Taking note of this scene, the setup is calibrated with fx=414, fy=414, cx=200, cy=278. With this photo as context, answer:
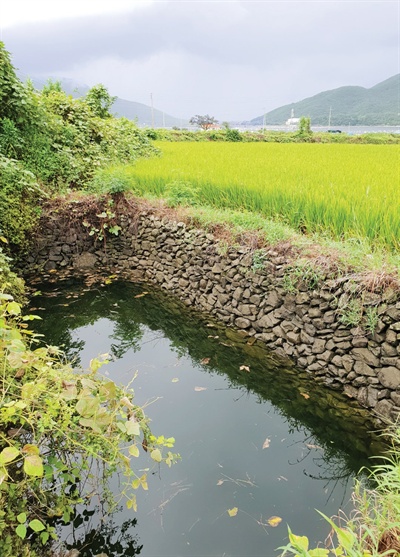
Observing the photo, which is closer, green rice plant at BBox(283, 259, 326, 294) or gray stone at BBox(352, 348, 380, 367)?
gray stone at BBox(352, 348, 380, 367)

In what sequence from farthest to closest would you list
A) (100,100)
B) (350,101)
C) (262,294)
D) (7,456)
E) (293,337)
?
1. (350,101)
2. (100,100)
3. (262,294)
4. (293,337)
5. (7,456)

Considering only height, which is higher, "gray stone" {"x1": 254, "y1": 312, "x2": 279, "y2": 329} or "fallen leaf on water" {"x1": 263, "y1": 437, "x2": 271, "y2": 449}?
"gray stone" {"x1": 254, "y1": 312, "x2": 279, "y2": 329}

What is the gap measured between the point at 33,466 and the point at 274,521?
1830 millimetres

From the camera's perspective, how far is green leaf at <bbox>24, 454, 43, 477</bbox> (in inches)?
59.4

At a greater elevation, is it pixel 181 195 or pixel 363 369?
pixel 181 195

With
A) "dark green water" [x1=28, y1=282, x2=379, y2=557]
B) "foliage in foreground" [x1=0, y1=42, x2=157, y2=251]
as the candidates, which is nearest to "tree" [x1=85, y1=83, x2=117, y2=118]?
"foliage in foreground" [x1=0, y1=42, x2=157, y2=251]

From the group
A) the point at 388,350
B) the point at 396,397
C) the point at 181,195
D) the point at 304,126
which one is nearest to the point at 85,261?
the point at 181,195

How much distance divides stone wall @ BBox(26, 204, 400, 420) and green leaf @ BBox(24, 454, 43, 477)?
3.05m

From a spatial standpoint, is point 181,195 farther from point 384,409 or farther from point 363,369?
point 384,409

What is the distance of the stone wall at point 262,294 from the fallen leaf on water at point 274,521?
1.47 m

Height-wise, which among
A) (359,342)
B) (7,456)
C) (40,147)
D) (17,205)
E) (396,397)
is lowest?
(396,397)

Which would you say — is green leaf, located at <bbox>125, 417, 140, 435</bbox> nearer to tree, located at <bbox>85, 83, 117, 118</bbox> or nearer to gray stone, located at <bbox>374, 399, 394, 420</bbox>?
gray stone, located at <bbox>374, 399, 394, 420</bbox>

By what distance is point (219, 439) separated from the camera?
3482mm

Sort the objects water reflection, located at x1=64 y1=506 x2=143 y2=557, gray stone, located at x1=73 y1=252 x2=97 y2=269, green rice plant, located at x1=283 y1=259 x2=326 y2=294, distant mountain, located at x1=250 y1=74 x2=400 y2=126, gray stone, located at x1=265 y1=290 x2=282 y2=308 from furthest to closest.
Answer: distant mountain, located at x1=250 y1=74 x2=400 y2=126, gray stone, located at x1=73 y1=252 x2=97 y2=269, gray stone, located at x1=265 y1=290 x2=282 y2=308, green rice plant, located at x1=283 y1=259 x2=326 y2=294, water reflection, located at x1=64 y1=506 x2=143 y2=557
